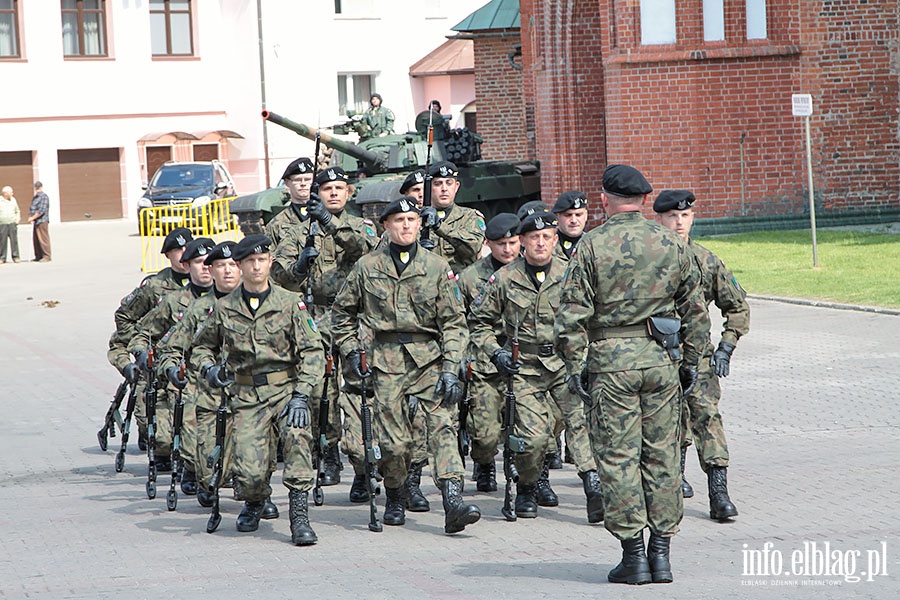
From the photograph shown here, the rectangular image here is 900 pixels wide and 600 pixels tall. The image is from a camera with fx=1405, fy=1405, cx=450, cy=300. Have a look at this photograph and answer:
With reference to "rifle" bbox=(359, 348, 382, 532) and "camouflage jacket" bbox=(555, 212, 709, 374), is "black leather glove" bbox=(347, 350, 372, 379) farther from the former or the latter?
"camouflage jacket" bbox=(555, 212, 709, 374)

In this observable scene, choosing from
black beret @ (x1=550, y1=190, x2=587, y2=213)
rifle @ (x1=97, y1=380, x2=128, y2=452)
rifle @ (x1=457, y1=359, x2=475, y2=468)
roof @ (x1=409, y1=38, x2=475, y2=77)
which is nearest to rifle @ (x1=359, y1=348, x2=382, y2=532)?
rifle @ (x1=457, y1=359, x2=475, y2=468)

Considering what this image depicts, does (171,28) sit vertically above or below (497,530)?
above

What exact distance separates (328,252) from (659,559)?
4.57 meters

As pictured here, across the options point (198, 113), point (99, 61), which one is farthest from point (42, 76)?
point (198, 113)

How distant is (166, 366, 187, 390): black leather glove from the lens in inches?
355

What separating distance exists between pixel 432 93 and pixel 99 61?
40.0ft

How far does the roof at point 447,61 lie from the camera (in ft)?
165

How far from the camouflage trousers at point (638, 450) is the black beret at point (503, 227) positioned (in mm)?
2416

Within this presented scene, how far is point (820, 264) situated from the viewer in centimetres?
2081

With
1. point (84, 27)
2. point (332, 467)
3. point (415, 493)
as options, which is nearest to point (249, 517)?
point (415, 493)

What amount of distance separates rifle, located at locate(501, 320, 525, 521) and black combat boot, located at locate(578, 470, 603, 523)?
43 centimetres

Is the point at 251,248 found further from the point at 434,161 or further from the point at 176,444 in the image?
the point at 434,161

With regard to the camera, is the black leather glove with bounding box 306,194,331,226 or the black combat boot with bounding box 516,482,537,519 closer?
the black combat boot with bounding box 516,482,537,519

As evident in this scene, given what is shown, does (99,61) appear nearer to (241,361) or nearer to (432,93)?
(432,93)
